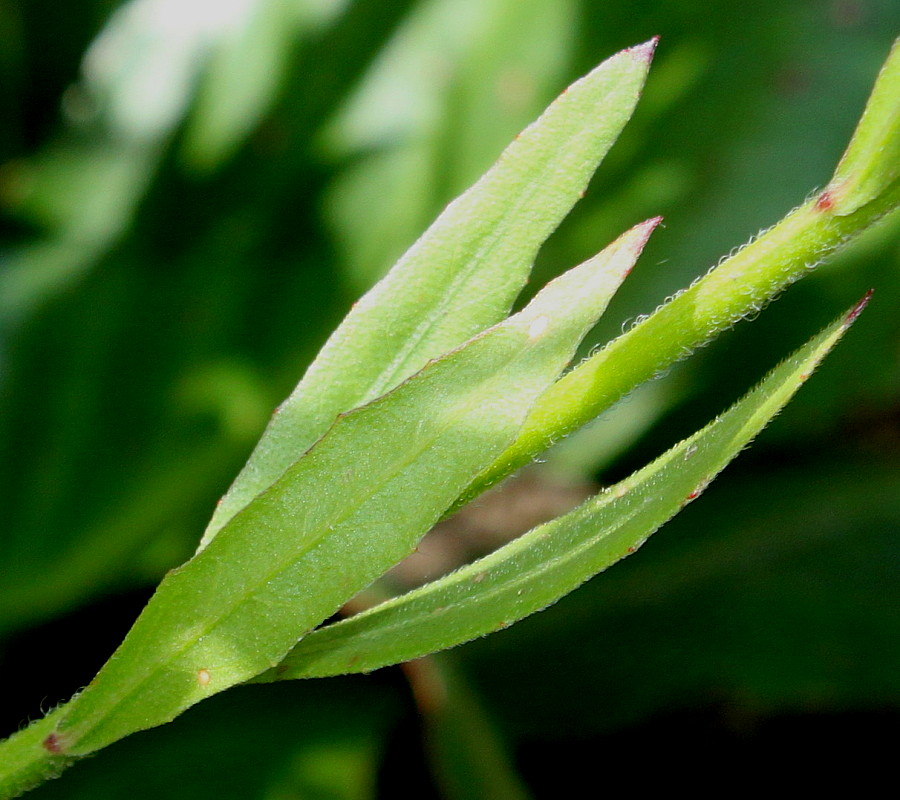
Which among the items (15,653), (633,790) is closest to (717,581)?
(633,790)

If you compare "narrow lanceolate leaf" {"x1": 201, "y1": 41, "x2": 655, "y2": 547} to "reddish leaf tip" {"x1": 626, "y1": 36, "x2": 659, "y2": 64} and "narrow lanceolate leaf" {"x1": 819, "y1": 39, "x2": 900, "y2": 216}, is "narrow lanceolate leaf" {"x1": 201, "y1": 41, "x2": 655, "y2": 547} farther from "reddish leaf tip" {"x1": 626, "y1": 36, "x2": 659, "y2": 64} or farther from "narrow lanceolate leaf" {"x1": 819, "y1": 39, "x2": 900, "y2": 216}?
"narrow lanceolate leaf" {"x1": 819, "y1": 39, "x2": 900, "y2": 216}

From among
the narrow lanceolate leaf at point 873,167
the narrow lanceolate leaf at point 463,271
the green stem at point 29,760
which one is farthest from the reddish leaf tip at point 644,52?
the green stem at point 29,760

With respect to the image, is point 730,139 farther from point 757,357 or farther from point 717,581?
point 717,581

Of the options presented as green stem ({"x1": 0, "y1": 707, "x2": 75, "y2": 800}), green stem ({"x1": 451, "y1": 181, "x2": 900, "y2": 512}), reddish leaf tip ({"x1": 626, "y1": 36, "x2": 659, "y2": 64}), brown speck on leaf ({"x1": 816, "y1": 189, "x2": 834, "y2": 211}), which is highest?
reddish leaf tip ({"x1": 626, "y1": 36, "x2": 659, "y2": 64})

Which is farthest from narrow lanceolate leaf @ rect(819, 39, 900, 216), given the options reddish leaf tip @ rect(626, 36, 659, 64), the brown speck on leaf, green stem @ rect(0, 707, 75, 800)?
green stem @ rect(0, 707, 75, 800)

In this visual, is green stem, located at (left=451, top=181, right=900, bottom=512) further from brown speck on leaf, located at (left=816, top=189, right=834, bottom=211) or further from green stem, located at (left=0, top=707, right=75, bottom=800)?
green stem, located at (left=0, top=707, right=75, bottom=800)

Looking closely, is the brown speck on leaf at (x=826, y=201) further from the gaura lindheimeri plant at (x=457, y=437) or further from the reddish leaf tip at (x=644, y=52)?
the reddish leaf tip at (x=644, y=52)

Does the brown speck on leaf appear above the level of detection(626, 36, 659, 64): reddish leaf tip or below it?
below
